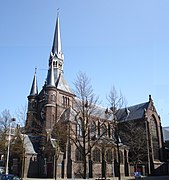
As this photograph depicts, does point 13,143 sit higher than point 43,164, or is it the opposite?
point 13,143

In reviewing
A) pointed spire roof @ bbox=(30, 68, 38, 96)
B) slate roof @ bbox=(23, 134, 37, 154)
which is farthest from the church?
slate roof @ bbox=(23, 134, 37, 154)

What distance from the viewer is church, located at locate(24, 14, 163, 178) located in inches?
1489

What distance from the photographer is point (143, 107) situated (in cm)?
6762

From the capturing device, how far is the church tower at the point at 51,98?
51.9m

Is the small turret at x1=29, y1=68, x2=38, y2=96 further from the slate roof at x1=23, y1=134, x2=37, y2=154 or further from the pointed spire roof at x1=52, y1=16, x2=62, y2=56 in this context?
the slate roof at x1=23, y1=134, x2=37, y2=154

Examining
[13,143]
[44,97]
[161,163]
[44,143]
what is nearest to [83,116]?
[13,143]

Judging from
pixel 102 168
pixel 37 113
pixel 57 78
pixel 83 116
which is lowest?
pixel 102 168

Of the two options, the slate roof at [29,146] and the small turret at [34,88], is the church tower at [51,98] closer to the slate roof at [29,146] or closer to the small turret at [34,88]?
the small turret at [34,88]

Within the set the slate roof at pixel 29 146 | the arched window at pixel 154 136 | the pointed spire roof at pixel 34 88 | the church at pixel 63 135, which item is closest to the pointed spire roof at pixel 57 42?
the church at pixel 63 135

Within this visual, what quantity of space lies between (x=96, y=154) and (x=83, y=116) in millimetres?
26569

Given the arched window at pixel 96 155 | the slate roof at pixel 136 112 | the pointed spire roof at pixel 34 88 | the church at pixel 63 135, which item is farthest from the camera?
the slate roof at pixel 136 112

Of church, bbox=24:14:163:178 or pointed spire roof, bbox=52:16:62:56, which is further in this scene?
pointed spire roof, bbox=52:16:62:56

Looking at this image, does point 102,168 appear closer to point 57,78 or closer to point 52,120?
point 52,120

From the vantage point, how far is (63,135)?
3125 cm
